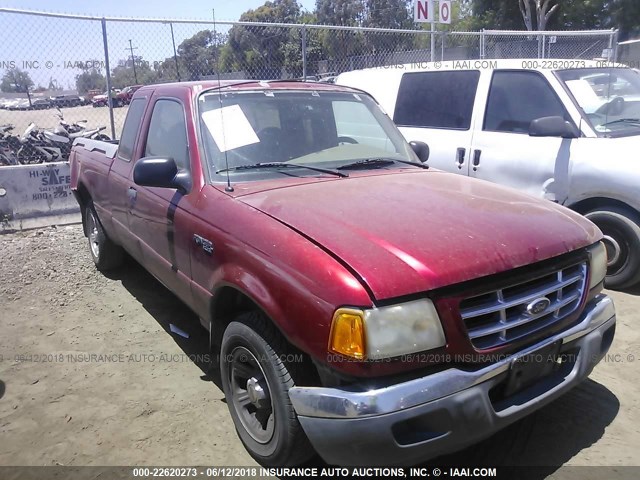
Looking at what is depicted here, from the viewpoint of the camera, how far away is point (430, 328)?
2088mm

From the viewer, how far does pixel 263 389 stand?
257 centimetres

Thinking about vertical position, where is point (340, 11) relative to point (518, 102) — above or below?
above

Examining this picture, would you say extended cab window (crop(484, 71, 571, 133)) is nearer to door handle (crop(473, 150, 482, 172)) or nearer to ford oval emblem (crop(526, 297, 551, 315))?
door handle (crop(473, 150, 482, 172))

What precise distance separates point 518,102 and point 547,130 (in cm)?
73

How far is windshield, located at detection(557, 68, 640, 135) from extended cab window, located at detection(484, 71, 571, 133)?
19cm

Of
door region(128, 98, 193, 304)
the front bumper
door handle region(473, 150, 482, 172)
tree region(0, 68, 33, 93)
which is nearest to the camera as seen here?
the front bumper

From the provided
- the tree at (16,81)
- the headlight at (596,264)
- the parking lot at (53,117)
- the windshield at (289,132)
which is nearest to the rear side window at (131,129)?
the windshield at (289,132)

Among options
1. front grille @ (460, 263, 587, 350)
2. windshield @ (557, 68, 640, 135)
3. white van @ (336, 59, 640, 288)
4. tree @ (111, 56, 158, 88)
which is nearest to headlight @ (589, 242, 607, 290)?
front grille @ (460, 263, 587, 350)

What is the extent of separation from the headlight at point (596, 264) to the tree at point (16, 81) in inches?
303

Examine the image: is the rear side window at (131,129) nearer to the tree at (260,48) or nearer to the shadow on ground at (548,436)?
the shadow on ground at (548,436)

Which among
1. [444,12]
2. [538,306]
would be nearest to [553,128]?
[538,306]

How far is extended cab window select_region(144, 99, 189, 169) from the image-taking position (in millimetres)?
3457

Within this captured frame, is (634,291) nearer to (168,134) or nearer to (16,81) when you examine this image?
(168,134)

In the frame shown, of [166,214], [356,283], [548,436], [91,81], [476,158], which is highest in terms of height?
[91,81]
